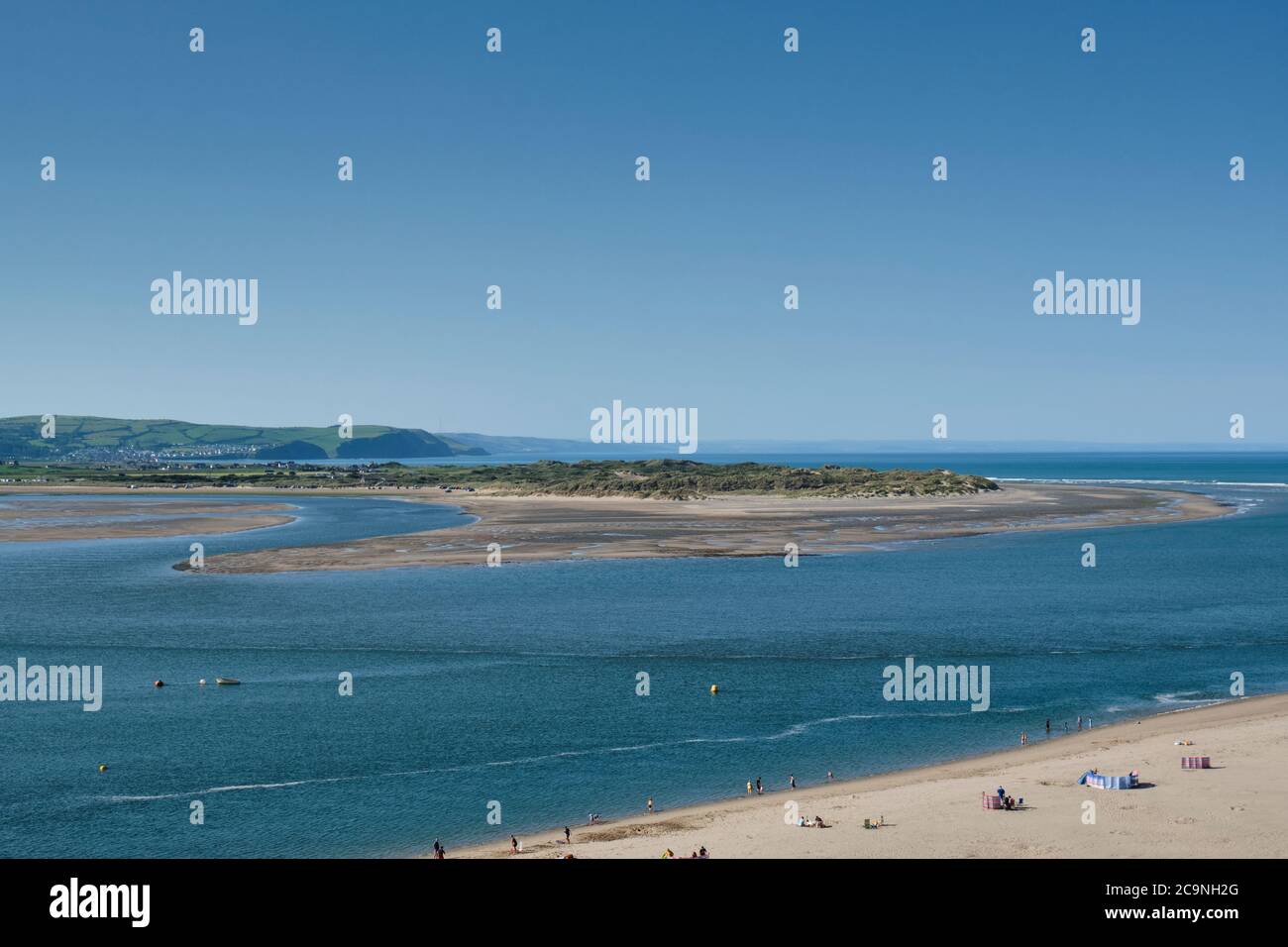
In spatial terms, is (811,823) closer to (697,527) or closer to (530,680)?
(530,680)

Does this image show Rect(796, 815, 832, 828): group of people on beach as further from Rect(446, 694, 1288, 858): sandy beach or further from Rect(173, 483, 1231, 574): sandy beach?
Rect(173, 483, 1231, 574): sandy beach

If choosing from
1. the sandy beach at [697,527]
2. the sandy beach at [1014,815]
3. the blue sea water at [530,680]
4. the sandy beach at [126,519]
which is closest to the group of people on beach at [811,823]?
the sandy beach at [1014,815]

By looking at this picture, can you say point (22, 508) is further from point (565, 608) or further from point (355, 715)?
point (355, 715)

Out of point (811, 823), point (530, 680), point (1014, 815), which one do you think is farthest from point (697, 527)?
point (811, 823)

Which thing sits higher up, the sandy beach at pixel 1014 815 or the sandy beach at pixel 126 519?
the sandy beach at pixel 126 519

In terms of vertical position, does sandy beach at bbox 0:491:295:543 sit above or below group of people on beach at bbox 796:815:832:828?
above

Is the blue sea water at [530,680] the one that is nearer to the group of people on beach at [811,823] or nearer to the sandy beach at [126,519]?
the group of people on beach at [811,823]

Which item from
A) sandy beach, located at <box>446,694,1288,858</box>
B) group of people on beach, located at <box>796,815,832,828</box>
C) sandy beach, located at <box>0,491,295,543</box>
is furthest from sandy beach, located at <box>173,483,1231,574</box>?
group of people on beach, located at <box>796,815,832,828</box>
